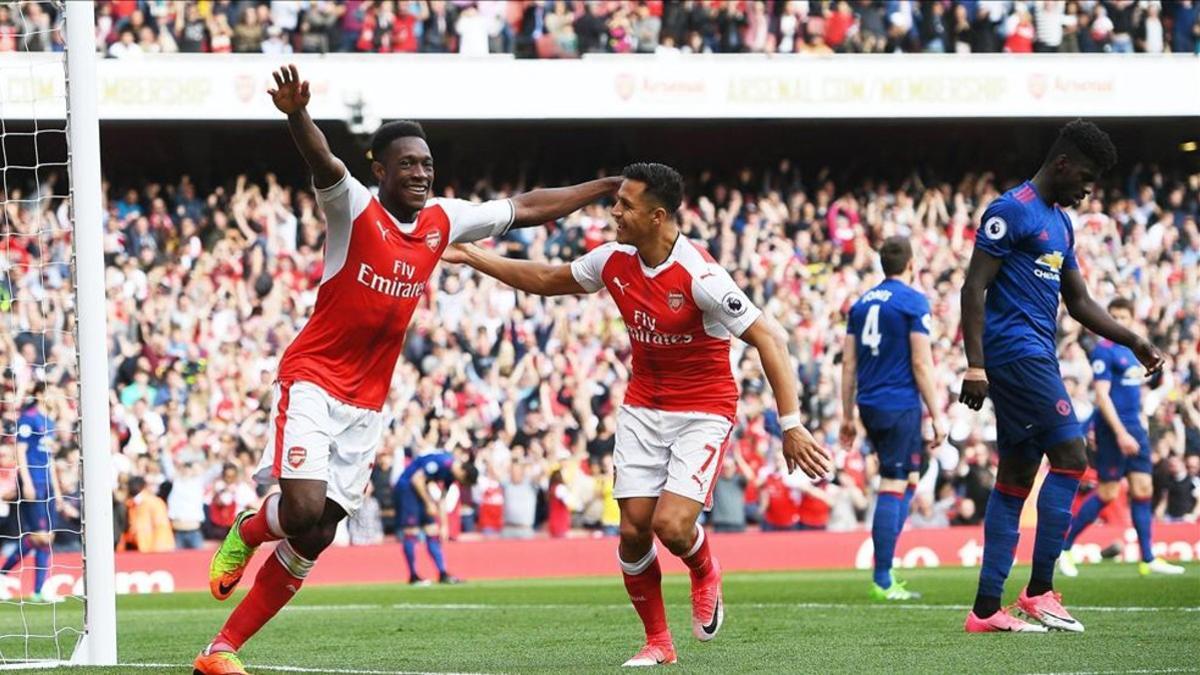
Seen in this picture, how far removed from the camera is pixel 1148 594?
12.4 metres

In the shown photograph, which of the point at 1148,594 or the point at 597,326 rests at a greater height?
the point at 597,326

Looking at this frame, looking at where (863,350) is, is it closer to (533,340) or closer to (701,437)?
(701,437)

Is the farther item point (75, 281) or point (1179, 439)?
point (1179, 439)

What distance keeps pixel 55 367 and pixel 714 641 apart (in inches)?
549

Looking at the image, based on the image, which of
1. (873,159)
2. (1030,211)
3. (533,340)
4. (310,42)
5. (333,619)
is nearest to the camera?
(1030,211)

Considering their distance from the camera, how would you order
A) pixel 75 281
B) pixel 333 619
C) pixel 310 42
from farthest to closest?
pixel 310 42 < pixel 333 619 < pixel 75 281

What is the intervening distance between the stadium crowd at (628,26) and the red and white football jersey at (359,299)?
1768cm

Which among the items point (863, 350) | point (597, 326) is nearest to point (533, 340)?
point (597, 326)

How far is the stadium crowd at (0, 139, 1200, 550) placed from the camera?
20047 mm

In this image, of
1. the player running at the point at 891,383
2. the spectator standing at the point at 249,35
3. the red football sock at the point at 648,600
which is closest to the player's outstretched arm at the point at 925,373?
the player running at the point at 891,383

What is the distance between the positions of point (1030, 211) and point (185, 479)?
12472 mm

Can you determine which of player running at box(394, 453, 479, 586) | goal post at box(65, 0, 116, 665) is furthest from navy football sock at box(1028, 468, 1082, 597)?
player running at box(394, 453, 479, 586)

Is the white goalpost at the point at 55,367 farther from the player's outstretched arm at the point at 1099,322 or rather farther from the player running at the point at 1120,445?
the player running at the point at 1120,445

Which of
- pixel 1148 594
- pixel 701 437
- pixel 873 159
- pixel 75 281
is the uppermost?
pixel 873 159
